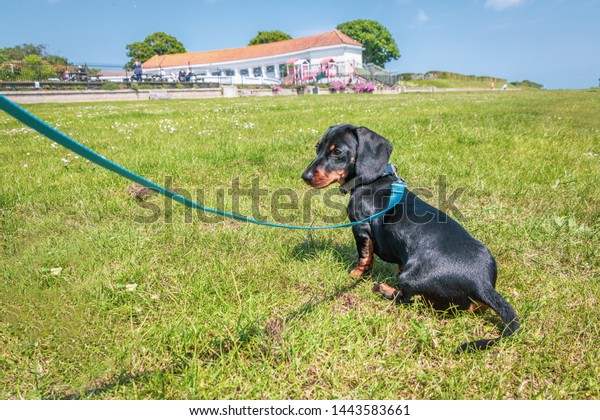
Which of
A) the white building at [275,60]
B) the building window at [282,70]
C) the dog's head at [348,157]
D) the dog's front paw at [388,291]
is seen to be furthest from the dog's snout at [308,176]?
the building window at [282,70]

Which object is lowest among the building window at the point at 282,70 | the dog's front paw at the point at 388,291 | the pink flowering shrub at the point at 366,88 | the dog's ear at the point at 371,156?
the dog's front paw at the point at 388,291

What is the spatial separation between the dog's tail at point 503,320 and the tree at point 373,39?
9572 centimetres

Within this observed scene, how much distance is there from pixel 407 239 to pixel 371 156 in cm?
84

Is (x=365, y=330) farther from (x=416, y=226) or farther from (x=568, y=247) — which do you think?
(x=568, y=247)

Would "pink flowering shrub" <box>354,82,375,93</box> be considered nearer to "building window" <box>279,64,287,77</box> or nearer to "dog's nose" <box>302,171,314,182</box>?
"dog's nose" <box>302,171,314,182</box>

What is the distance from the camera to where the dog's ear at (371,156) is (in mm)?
3186

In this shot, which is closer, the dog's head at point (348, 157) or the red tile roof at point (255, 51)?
the dog's head at point (348, 157)

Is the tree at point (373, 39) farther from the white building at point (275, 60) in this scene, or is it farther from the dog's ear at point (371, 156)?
the dog's ear at point (371, 156)

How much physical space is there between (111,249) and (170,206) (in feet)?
4.18

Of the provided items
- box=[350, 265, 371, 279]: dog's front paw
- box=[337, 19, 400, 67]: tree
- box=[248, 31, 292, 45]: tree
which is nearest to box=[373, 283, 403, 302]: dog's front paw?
box=[350, 265, 371, 279]: dog's front paw

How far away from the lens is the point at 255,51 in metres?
77.6

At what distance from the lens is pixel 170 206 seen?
15.4 ft
